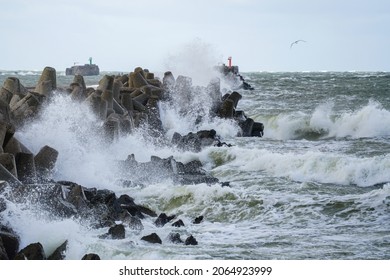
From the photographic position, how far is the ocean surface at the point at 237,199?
27.2ft

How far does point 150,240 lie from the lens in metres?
8.67

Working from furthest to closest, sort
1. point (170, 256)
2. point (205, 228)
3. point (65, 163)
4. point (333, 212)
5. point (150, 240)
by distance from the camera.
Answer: point (65, 163), point (333, 212), point (205, 228), point (150, 240), point (170, 256)

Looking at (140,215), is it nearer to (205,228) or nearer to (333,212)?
(205,228)

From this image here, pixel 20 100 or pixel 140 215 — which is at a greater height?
pixel 20 100

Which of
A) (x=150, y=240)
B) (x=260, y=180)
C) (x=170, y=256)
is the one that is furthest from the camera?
(x=260, y=180)

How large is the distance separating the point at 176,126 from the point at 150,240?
11711 millimetres

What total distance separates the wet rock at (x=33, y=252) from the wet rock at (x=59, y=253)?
0.25 m

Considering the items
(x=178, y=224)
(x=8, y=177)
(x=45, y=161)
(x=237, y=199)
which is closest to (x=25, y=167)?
(x=45, y=161)

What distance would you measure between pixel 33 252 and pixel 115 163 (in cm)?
605

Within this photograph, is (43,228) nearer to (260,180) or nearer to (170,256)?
(170,256)

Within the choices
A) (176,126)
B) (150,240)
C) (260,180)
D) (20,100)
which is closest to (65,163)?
(20,100)

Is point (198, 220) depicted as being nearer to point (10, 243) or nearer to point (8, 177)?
point (8, 177)

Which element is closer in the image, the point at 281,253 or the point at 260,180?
the point at 281,253

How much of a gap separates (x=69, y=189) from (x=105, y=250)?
6.85 ft
